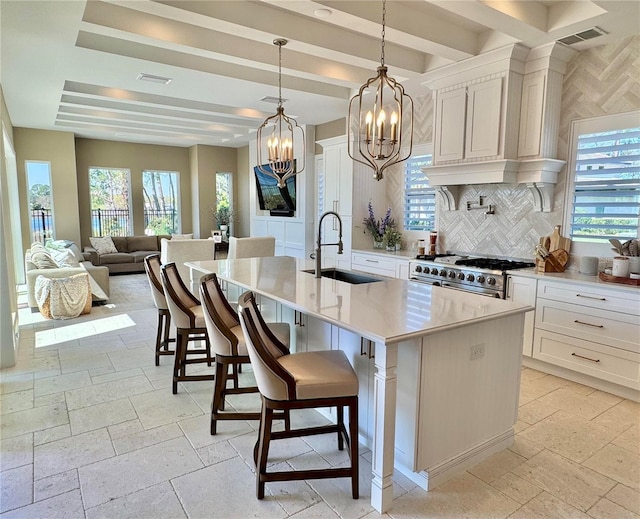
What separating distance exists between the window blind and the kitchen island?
204 cm

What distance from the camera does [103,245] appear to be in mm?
8969

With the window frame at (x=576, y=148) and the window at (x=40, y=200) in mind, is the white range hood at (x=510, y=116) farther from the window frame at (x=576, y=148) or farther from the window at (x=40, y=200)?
the window at (x=40, y=200)

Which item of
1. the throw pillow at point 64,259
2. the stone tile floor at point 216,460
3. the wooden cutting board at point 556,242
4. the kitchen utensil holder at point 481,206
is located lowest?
the stone tile floor at point 216,460

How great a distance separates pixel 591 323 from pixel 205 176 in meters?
9.09

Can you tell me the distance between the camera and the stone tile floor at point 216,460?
203 cm

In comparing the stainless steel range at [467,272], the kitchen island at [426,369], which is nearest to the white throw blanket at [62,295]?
the kitchen island at [426,369]

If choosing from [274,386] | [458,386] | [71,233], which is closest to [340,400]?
[274,386]

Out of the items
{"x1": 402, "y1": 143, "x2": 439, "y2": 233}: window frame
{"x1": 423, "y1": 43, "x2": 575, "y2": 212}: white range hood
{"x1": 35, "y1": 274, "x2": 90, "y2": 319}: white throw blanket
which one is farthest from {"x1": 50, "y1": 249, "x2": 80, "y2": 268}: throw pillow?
{"x1": 423, "y1": 43, "x2": 575, "y2": 212}: white range hood

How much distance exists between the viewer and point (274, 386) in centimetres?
199

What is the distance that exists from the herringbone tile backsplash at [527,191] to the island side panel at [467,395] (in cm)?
222

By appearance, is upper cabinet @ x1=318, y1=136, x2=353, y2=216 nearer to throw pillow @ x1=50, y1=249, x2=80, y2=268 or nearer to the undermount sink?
the undermount sink

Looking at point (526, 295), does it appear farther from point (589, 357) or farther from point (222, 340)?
point (222, 340)

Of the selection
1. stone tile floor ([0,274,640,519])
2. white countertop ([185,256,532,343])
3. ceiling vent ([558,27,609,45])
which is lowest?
stone tile floor ([0,274,640,519])

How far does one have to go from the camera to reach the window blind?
3.57m
